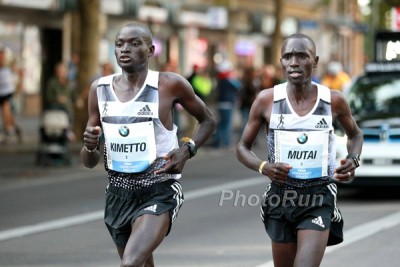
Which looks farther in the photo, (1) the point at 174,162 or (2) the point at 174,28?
(2) the point at 174,28

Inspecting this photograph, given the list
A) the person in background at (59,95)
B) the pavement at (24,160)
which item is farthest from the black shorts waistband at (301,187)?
the person in background at (59,95)

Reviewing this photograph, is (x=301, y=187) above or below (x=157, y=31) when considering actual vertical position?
below

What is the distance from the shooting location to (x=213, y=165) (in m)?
21.5

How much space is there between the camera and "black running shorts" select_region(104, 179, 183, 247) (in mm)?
6875

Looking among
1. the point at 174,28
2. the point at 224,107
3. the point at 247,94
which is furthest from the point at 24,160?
the point at 174,28

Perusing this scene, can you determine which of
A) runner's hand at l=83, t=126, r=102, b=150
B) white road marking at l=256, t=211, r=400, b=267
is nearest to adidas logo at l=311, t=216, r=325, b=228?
runner's hand at l=83, t=126, r=102, b=150

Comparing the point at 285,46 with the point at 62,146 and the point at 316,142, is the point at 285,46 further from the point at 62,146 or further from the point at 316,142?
the point at 62,146

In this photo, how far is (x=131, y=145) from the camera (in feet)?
22.9

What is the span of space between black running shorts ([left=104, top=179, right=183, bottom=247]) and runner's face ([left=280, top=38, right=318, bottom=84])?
1012 millimetres

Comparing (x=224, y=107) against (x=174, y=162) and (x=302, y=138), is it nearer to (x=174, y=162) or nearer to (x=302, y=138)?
(x=302, y=138)

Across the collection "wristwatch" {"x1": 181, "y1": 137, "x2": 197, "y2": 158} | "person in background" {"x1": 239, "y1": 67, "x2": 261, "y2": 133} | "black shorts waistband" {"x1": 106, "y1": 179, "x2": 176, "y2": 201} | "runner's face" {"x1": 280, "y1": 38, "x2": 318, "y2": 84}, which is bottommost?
"person in background" {"x1": 239, "y1": 67, "x2": 261, "y2": 133}

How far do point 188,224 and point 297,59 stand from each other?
638 centimetres

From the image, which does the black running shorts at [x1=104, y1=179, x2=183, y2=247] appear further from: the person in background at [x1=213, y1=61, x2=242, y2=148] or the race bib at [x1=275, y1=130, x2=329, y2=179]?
the person in background at [x1=213, y1=61, x2=242, y2=148]

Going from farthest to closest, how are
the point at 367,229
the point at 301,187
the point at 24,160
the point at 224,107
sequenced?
the point at 224,107, the point at 24,160, the point at 367,229, the point at 301,187
